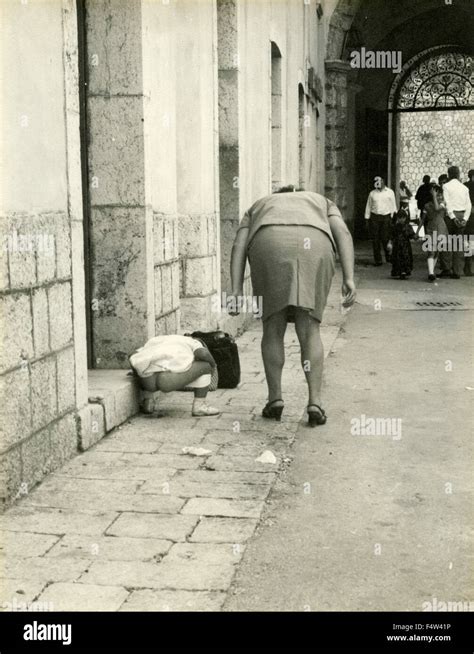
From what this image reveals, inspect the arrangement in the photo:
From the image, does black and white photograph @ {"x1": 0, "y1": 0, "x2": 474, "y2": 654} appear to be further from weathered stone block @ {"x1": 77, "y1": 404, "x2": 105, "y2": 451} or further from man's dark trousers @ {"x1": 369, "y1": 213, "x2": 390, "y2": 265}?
man's dark trousers @ {"x1": 369, "y1": 213, "x2": 390, "y2": 265}

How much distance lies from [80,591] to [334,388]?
3.92m

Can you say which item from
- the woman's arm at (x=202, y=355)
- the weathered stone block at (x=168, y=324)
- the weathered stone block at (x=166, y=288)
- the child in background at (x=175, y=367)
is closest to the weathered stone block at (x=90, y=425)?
the child in background at (x=175, y=367)

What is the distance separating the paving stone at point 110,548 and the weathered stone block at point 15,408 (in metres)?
0.57

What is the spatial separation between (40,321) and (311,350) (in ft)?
6.12

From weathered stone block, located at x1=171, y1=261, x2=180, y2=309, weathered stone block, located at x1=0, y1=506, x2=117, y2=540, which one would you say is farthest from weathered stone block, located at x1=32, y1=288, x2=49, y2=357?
weathered stone block, located at x1=171, y1=261, x2=180, y2=309

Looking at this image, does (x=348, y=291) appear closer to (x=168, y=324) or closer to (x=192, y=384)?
(x=192, y=384)

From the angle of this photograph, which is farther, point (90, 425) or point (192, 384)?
point (192, 384)

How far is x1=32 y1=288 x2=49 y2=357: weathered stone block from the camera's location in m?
4.44

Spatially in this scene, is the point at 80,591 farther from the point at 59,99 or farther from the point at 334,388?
the point at 334,388

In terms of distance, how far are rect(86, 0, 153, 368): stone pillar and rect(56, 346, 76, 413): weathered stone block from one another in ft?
4.58

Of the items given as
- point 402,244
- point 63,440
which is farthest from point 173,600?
point 402,244

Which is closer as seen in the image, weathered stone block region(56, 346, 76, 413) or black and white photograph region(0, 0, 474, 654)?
black and white photograph region(0, 0, 474, 654)

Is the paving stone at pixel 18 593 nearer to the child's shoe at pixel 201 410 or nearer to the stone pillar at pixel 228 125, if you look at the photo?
the child's shoe at pixel 201 410

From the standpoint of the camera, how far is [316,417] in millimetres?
5734
